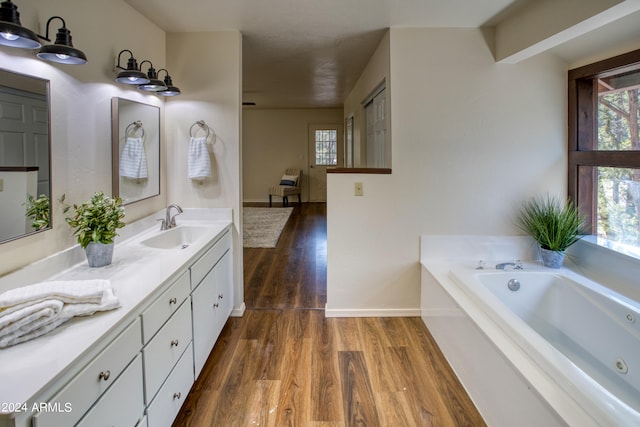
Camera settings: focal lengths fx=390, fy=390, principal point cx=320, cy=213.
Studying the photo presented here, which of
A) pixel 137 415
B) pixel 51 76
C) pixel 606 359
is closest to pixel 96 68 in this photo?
pixel 51 76

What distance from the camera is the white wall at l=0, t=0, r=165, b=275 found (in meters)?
1.58

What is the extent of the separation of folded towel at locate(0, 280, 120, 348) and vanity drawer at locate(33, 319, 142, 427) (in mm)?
135

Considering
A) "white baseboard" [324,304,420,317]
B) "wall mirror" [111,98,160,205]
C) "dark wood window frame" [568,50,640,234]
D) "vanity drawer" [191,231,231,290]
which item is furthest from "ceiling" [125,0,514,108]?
"white baseboard" [324,304,420,317]

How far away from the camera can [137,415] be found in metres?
1.40

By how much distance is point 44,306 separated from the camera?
1.14 m

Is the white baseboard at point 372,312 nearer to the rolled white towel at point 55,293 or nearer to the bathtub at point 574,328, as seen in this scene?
the bathtub at point 574,328

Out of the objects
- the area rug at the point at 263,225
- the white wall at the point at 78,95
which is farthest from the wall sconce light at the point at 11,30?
the area rug at the point at 263,225

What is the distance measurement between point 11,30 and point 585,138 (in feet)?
10.7

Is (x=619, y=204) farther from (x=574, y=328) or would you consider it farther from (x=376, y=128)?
(x=376, y=128)

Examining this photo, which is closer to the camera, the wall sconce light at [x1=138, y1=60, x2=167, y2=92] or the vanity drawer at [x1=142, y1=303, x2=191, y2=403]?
the vanity drawer at [x1=142, y1=303, x2=191, y2=403]

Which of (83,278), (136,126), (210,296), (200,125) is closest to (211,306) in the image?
(210,296)

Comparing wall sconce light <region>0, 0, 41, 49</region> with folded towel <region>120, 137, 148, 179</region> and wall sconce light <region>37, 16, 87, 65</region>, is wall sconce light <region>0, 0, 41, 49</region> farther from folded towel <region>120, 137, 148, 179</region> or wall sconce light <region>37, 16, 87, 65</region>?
folded towel <region>120, 137, 148, 179</region>

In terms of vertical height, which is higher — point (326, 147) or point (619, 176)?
point (326, 147)

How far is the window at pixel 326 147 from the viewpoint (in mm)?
9180
